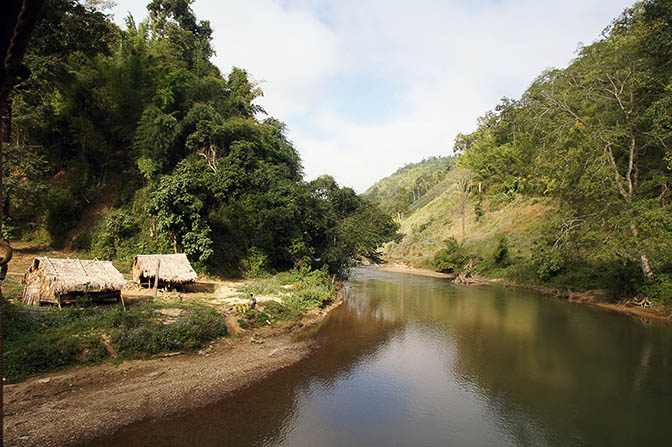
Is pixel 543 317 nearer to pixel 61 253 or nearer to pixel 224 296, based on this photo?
pixel 224 296

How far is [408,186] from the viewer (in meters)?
120

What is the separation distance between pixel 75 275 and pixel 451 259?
35225 mm

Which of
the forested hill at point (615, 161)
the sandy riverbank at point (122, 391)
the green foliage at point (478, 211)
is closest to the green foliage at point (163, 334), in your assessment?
the sandy riverbank at point (122, 391)

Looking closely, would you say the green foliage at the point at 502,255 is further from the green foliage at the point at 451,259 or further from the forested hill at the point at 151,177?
the forested hill at the point at 151,177

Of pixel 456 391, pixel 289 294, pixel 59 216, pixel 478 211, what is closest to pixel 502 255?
pixel 478 211

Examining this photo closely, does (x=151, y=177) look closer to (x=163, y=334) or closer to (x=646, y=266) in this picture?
(x=163, y=334)

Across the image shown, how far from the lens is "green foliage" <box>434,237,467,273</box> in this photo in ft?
130

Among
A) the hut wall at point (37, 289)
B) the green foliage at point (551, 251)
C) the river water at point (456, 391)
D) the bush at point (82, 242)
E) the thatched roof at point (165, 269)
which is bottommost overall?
the river water at point (456, 391)

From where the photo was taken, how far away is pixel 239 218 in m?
24.5

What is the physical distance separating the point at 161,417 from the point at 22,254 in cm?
1643

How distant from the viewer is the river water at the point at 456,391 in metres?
8.84

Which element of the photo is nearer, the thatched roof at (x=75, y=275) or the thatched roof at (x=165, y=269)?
the thatched roof at (x=75, y=275)

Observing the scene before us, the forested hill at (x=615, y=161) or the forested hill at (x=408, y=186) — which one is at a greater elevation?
the forested hill at (x=408, y=186)

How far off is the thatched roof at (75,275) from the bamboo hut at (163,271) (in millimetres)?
2261
